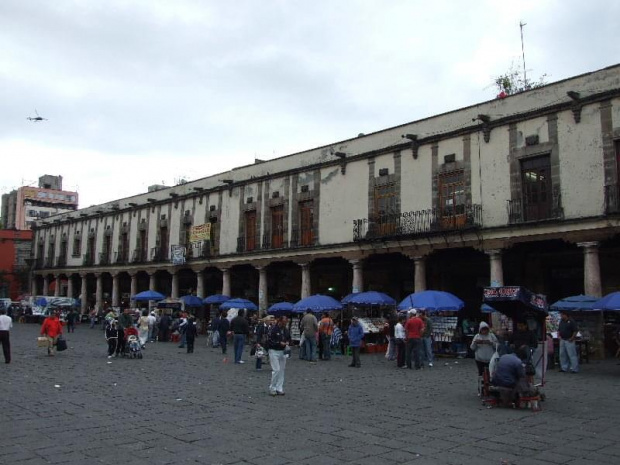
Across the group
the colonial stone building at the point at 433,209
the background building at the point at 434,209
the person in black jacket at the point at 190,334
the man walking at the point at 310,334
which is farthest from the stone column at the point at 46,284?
the man walking at the point at 310,334

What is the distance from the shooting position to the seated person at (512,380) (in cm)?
942

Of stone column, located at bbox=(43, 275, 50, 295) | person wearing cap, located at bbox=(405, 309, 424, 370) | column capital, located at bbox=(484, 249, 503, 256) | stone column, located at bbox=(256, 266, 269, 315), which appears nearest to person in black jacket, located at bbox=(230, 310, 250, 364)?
person wearing cap, located at bbox=(405, 309, 424, 370)

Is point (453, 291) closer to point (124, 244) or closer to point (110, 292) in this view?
point (124, 244)

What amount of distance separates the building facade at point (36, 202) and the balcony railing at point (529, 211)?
9241cm

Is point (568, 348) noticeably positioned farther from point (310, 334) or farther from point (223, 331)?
point (223, 331)

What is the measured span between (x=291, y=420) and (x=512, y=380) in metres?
3.74

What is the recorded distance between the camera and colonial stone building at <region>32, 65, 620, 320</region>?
19125 millimetres

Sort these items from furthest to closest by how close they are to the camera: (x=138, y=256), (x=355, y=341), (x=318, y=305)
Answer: (x=138, y=256) < (x=318, y=305) < (x=355, y=341)

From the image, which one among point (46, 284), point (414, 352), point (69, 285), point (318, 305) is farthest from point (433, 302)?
point (46, 284)

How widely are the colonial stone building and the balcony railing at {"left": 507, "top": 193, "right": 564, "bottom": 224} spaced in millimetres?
40

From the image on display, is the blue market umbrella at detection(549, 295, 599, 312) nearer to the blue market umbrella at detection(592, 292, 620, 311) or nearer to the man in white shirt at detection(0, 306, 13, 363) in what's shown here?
the blue market umbrella at detection(592, 292, 620, 311)

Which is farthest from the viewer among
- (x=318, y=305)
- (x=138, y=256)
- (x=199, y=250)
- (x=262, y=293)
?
(x=138, y=256)

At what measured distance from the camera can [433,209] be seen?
23.0m

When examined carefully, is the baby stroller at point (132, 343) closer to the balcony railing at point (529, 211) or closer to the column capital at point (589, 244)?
the balcony railing at point (529, 211)
